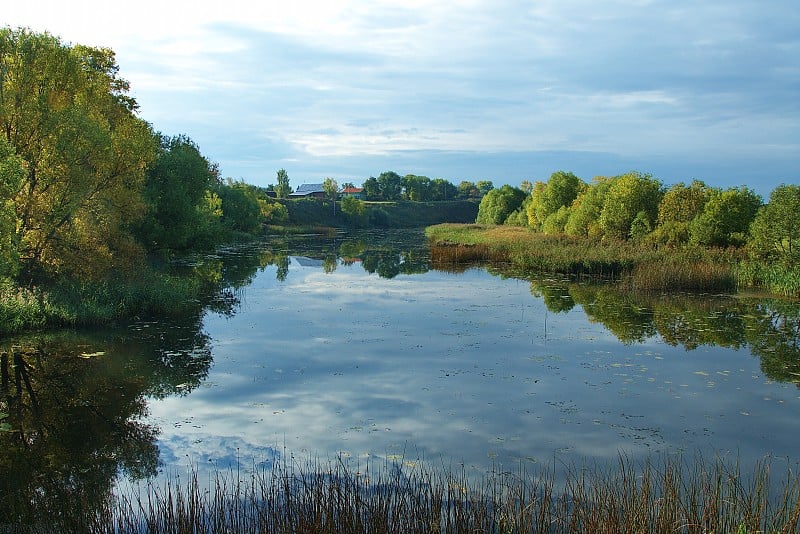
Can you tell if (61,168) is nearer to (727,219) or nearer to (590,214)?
(727,219)

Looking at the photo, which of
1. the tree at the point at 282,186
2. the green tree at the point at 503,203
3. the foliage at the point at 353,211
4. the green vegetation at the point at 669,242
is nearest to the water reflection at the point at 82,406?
the green vegetation at the point at 669,242

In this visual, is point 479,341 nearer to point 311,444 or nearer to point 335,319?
point 335,319

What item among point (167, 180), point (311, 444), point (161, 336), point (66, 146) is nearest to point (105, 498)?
point (311, 444)

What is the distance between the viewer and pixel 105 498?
24.1ft

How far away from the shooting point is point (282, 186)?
117 m

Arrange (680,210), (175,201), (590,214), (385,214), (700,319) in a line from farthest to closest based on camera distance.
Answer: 1. (385,214)
2. (590,214)
3. (680,210)
4. (175,201)
5. (700,319)

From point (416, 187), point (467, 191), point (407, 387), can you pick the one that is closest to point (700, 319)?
point (407, 387)

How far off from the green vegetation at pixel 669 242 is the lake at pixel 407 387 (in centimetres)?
301

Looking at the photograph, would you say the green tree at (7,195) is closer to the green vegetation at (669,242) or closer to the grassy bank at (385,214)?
the green vegetation at (669,242)

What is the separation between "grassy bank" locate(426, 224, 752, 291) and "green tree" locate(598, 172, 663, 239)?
7.15 ft

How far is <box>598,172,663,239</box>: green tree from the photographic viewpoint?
121 feet

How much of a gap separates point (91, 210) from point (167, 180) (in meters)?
11.4

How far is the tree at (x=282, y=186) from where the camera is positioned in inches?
4577

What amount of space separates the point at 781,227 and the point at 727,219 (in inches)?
226
